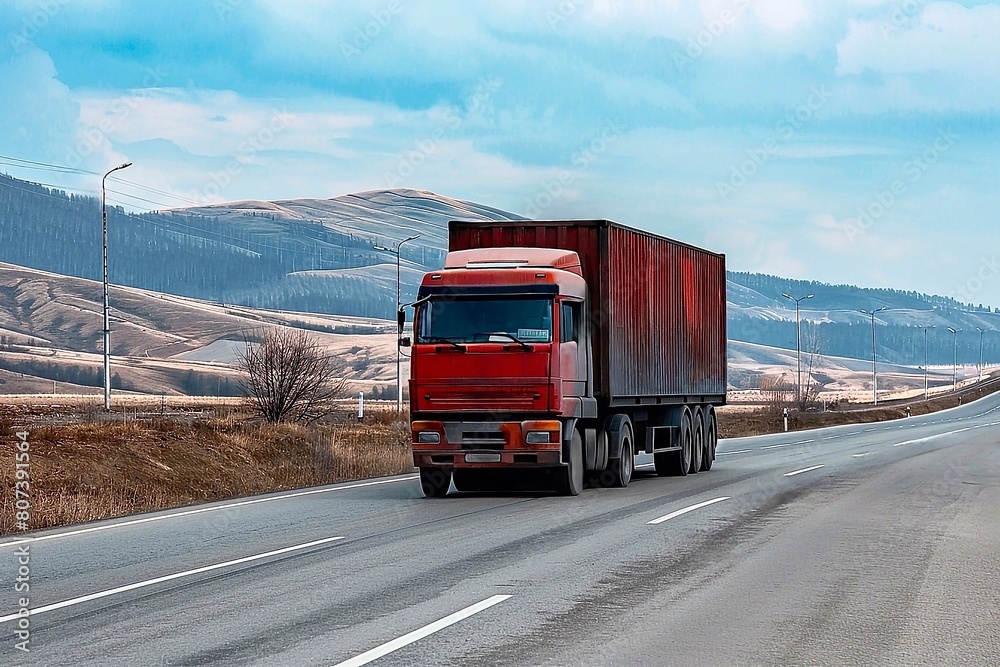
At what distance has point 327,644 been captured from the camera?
310 inches

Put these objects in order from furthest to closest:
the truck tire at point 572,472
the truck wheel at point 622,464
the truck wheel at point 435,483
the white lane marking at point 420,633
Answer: the truck wheel at point 622,464 < the truck wheel at point 435,483 < the truck tire at point 572,472 < the white lane marking at point 420,633

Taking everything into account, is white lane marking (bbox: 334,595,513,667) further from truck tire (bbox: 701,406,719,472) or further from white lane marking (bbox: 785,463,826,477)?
truck tire (bbox: 701,406,719,472)

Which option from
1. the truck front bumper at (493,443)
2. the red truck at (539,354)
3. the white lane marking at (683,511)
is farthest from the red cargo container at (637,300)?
the white lane marking at (683,511)

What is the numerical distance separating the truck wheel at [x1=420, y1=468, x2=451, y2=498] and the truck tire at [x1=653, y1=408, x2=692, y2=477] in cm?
662

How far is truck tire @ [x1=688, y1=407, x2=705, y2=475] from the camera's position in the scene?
84.4 ft

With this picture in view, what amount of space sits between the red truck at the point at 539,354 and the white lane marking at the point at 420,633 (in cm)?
852

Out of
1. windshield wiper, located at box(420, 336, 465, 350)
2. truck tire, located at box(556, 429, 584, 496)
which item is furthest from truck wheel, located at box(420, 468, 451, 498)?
windshield wiper, located at box(420, 336, 465, 350)

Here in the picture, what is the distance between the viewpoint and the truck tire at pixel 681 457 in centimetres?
2480

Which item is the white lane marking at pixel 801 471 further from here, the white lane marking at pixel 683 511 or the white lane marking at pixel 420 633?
the white lane marking at pixel 420 633

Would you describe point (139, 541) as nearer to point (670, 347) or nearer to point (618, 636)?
point (618, 636)

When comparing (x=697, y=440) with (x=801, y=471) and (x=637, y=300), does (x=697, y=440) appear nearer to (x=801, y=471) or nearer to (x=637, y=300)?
(x=801, y=471)

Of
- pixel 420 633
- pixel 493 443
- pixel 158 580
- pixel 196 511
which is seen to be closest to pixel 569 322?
pixel 493 443

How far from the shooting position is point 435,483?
1941cm

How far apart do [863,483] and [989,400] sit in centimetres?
9735
